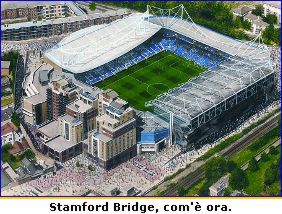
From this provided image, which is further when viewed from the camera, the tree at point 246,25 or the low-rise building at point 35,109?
the tree at point 246,25

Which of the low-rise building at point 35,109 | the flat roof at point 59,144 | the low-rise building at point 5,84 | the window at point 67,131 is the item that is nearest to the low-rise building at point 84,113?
the window at point 67,131

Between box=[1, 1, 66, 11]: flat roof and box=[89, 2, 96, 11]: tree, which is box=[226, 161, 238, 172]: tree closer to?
box=[89, 2, 96, 11]: tree

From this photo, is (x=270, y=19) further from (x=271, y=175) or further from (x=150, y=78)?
(x=271, y=175)

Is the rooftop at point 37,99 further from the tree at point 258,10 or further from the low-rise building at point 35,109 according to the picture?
the tree at point 258,10

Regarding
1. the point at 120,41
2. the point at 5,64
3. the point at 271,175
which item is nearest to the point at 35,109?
the point at 5,64

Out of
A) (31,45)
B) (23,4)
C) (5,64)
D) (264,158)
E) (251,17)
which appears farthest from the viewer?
(23,4)

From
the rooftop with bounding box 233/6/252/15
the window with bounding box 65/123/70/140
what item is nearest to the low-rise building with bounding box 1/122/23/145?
the window with bounding box 65/123/70/140
